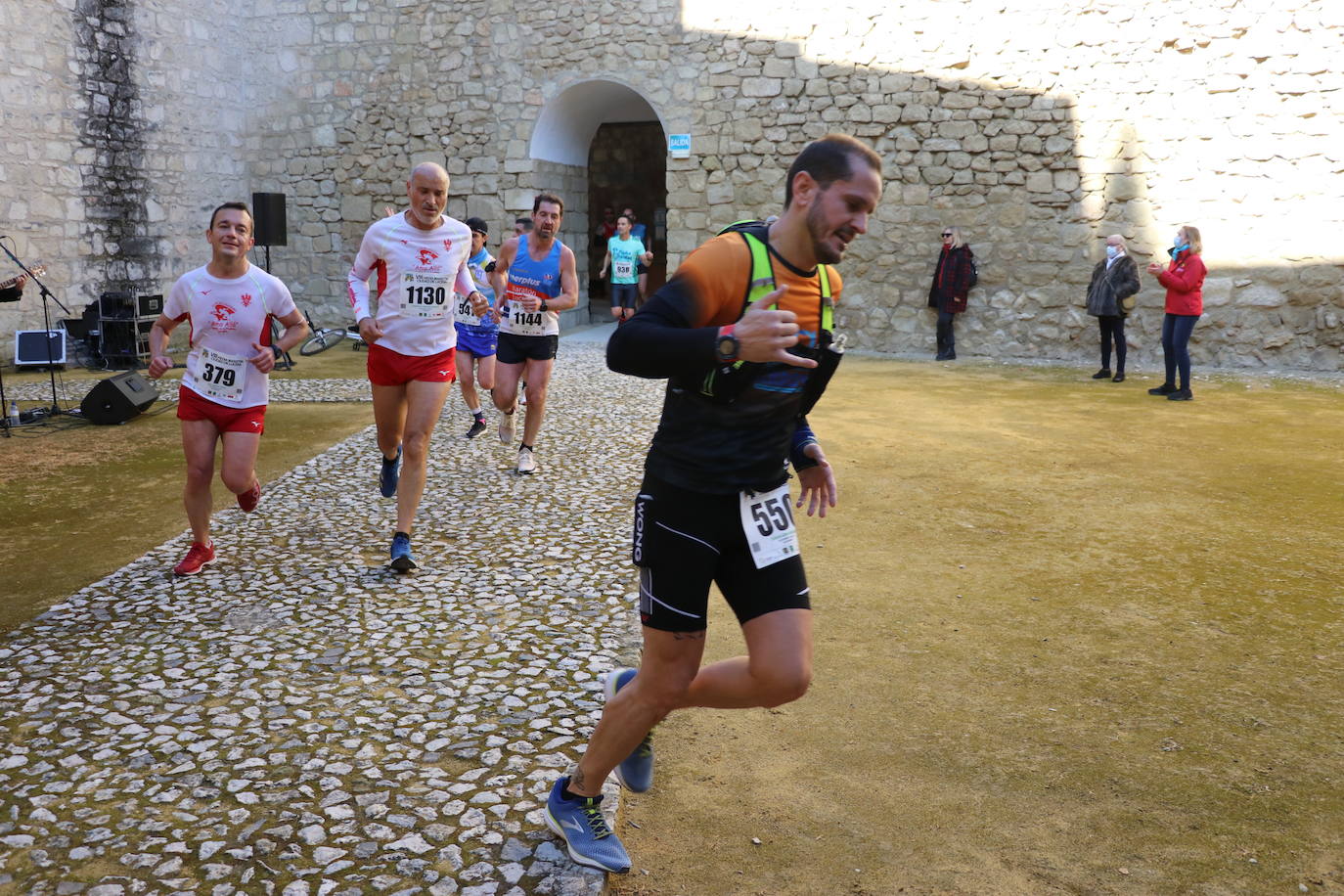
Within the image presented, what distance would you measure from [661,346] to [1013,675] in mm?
2201

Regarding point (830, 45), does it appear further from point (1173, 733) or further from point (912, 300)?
point (1173, 733)

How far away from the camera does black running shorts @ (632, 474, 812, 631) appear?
2283 mm

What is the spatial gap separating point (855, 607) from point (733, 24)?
10823 millimetres

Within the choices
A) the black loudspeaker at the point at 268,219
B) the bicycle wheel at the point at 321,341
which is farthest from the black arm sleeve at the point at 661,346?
the black loudspeaker at the point at 268,219

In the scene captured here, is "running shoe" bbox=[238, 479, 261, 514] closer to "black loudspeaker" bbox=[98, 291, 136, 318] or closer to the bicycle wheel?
"black loudspeaker" bbox=[98, 291, 136, 318]

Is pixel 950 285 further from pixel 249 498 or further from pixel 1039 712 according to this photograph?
pixel 1039 712

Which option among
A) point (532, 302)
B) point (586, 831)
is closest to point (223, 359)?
point (532, 302)

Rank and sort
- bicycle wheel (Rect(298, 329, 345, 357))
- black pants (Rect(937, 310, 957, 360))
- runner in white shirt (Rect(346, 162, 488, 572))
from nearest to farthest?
runner in white shirt (Rect(346, 162, 488, 572)) → black pants (Rect(937, 310, 957, 360)) → bicycle wheel (Rect(298, 329, 345, 357))

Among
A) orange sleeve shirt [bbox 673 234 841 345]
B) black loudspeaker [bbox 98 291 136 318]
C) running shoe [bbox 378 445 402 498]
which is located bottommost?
running shoe [bbox 378 445 402 498]

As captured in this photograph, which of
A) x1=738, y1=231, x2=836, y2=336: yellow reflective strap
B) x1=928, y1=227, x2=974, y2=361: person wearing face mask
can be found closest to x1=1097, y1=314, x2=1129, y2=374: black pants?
x1=928, y1=227, x2=974, y2=361: person wearing face mask

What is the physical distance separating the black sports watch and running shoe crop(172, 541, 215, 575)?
133 inches

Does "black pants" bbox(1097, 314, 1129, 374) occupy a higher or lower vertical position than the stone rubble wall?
lower

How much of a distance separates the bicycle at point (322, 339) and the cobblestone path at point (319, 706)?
8622 millimetres

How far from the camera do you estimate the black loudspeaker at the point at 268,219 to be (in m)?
13.9
